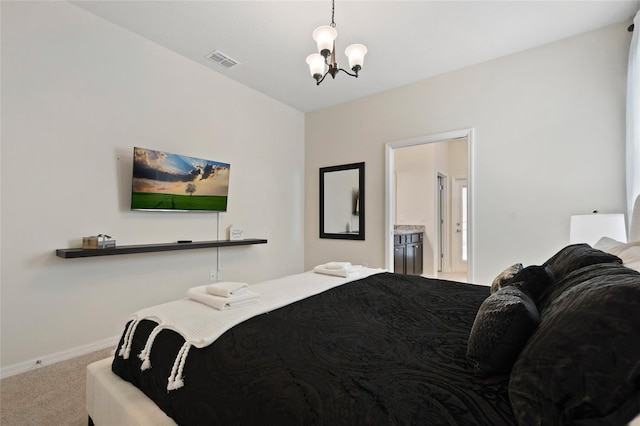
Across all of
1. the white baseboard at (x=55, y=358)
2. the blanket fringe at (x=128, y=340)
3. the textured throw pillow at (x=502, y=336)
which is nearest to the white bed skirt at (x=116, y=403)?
the blanket fringe at (x=128, y=340)

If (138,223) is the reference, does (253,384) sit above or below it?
below

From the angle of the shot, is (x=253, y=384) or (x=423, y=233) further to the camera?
(x=423, y=233)

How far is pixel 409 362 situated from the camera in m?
1.00

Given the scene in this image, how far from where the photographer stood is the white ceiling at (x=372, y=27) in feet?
8.35

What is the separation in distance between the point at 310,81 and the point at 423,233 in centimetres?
363

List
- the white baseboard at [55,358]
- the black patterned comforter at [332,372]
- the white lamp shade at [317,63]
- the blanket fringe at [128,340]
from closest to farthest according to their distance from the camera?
1. the black patterned comforter at [332,372]
2. the blanket fringe at [128,340]
3. the white baseboard at [55,358]
4. the white lamp shade at [317,63]

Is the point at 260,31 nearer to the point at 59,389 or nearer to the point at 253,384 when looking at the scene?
the point at 253,384

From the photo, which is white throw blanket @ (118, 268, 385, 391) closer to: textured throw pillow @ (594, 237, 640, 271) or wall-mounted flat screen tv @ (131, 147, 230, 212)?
textured throw pillow @ (594, 237, 640, 271)

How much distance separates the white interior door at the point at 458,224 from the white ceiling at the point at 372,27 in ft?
12.3

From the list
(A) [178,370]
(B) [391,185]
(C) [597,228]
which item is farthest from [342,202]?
(A) [178,370]

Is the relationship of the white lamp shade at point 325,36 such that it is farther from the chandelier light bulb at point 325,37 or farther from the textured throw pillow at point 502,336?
the textured throw pillow at point 502,336


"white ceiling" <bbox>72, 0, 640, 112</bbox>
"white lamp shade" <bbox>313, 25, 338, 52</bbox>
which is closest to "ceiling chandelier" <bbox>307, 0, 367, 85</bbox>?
"white lamp shade" <bbox>313, 25, 338, 52</bbox>

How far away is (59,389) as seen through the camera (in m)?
2.07

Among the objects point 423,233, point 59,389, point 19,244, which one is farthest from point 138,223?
point 423,233
